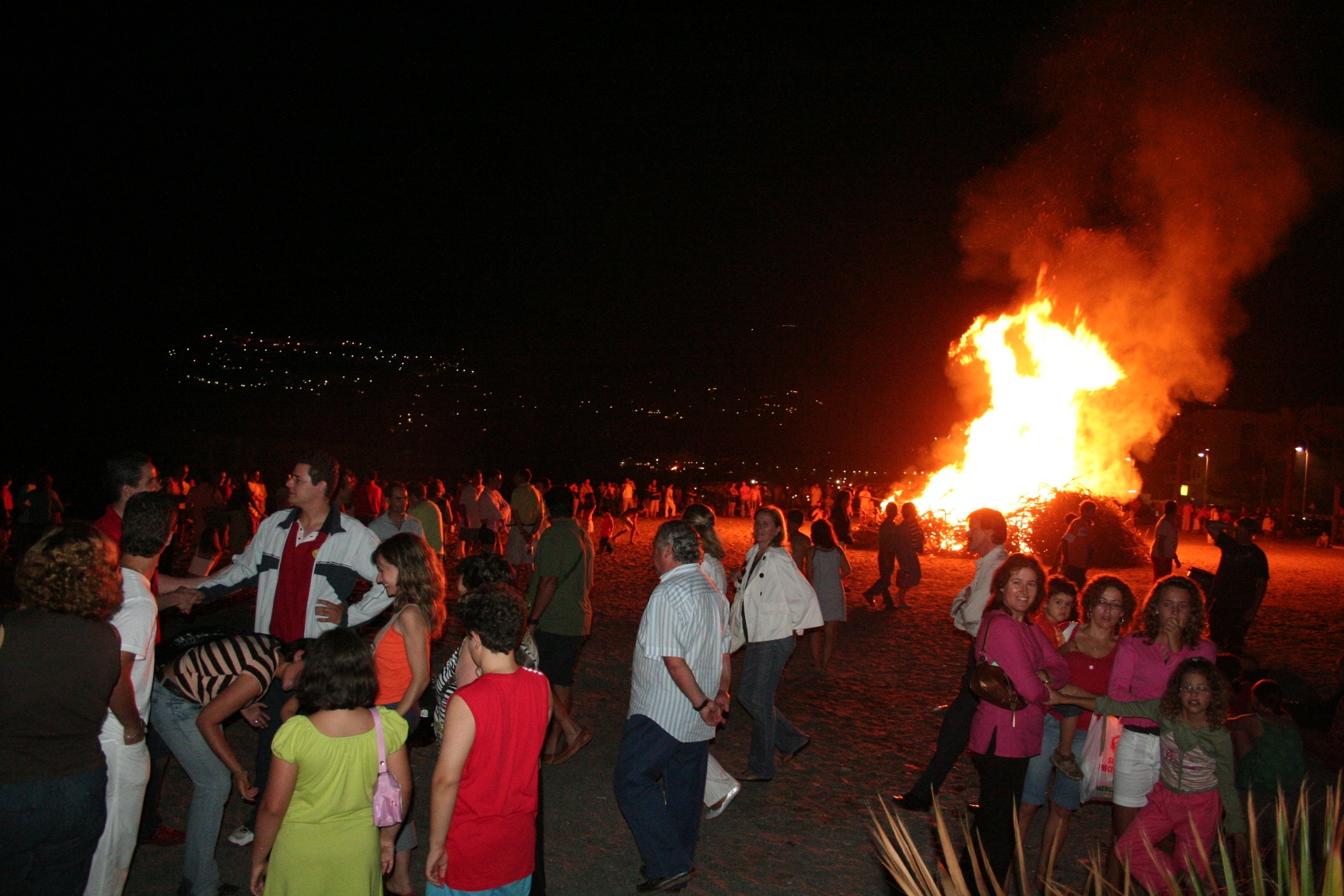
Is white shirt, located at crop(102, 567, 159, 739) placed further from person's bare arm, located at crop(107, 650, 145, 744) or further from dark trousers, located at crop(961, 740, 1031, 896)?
dark trousers, located at crop(961, 740, 1031, 896)

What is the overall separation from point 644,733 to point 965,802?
2565 mm

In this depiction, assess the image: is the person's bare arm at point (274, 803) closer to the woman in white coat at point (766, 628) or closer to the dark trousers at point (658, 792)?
the dark trousers at point (658, 792)

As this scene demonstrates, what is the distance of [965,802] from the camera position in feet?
18.9

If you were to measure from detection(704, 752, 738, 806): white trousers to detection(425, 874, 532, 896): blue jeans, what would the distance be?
2247mm

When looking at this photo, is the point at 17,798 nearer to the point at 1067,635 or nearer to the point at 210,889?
the point at 210,889

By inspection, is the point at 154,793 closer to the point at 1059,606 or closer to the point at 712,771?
the point at 712,771

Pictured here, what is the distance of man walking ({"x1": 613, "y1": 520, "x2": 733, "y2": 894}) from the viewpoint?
4.34 metres

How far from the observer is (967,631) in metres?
5.79

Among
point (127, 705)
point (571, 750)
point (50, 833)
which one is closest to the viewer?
point (50, 833)

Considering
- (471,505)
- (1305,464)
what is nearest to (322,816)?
(471,505)

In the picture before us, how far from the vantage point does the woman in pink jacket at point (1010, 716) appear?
168 inches

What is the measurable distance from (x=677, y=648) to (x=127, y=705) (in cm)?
228

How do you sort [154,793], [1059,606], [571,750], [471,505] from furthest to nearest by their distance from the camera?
[471,505], [571,750], [1059,606], [154,793]

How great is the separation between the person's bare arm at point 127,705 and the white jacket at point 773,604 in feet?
11.5
